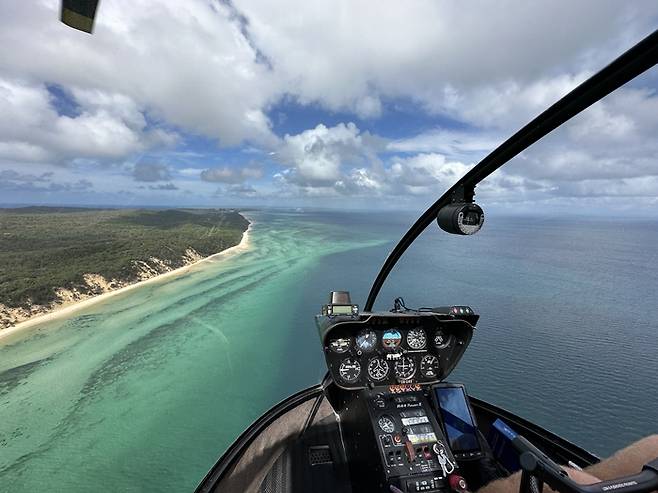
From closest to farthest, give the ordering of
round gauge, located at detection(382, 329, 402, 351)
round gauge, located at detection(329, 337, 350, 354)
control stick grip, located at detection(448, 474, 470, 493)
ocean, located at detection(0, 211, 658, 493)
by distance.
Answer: control stick grip, located at detection(448, 474, 470, 493) < round gauge, located at detection(329, 337, 350, 354) < round gauge, located at detection(382, 329, 402, 351) < ocean, located at detection(0, 211, 658, 493)

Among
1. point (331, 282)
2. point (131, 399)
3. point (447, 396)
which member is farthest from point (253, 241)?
point (447, 396)

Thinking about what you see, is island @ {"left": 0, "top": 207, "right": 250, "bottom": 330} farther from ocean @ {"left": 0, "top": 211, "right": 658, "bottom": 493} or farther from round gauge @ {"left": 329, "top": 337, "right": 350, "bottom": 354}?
round gauge @ {"left": 329, "top": 337, "right": 350, "bottom": 354}

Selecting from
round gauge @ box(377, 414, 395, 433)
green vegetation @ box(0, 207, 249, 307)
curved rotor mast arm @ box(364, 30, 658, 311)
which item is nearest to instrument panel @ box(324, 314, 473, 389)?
round gauge @ box(377, 414, 395, 433)

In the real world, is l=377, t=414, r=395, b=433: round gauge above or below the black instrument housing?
below

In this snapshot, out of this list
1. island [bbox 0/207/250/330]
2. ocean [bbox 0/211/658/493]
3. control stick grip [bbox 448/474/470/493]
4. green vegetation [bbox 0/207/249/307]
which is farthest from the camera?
green vegetation [bbox 0/207/249/307]

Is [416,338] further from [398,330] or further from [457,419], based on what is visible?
[457,419]

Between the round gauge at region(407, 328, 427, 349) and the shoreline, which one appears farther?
the shoreline
